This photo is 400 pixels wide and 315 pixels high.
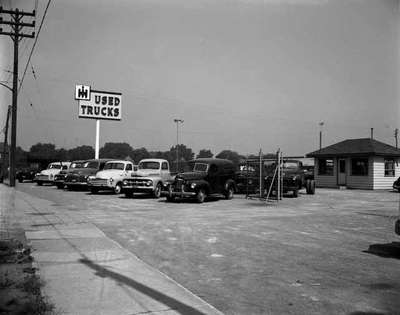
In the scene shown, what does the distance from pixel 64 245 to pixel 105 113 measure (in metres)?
29.9

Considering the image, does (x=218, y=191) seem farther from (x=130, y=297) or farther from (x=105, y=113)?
(x=105, y=113)

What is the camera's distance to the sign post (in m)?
35.7

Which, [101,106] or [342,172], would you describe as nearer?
[342,172]

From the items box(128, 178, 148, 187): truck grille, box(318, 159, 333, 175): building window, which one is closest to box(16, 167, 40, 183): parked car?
box(128, 178, 148, 187): truck grille

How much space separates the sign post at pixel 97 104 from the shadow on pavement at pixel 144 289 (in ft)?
95.2

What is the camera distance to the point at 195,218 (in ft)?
43.4

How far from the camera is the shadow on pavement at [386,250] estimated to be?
26.8 ft

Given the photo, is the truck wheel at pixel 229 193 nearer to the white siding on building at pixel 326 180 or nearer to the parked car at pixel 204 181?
the parked car at pixel 204 181

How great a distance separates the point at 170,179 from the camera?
886 inches

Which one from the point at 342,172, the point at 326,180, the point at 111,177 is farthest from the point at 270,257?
the point at 326,180

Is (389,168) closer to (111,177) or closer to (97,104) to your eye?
(111,177)

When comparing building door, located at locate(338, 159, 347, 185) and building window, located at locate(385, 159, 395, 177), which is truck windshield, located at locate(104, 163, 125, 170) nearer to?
building door, located at locate(338, 159, 347, 185)

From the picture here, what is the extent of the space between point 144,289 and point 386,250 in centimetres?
537

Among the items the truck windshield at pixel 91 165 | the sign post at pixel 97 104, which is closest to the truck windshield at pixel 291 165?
the truck windshield at pixel 91 165
